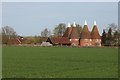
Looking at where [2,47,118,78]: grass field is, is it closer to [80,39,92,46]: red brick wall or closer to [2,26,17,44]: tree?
[2,26,17,44]: tree

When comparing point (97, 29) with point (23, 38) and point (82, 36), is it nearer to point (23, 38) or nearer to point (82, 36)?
point (82, 36)

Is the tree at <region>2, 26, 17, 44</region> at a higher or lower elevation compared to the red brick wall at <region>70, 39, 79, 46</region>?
higher

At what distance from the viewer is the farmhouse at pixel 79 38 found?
11256 centimetres

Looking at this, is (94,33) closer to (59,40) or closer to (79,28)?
(79,28)

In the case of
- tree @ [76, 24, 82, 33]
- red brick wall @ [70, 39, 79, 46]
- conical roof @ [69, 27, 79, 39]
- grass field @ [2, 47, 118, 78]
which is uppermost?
tree @ [76, 24, 82, 33]

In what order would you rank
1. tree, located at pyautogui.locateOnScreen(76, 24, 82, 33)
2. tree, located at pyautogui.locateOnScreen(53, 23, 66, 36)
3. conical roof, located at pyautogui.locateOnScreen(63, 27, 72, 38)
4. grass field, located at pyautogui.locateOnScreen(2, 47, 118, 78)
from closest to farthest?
grass field, located at pyautogui.locateOnScreen(2, 47, 118, 78) < conical roof, located at pyautogui.locateOnScreen(63, 27, 72, 38) < tree, located at pyautogui.locateOnScreen(76, 24, 82, 33) < tree, located at pyautogui.locateOnScreen(53, 23, 66, 36)

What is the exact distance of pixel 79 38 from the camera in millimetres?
114812

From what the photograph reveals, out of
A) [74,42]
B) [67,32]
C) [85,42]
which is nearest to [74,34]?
[74,42]

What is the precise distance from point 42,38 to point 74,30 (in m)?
13.7

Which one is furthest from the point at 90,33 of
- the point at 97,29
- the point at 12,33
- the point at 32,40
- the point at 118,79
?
the point at 118,79

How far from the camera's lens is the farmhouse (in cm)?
11256

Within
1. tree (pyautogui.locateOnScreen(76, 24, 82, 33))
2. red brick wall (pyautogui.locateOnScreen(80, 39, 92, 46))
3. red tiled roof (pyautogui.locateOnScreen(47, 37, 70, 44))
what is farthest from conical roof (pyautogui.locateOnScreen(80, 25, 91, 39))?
red tiled roof (pyautogui.locateOnScreen(47, 37, 70, 44))

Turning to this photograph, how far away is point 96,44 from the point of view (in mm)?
115125

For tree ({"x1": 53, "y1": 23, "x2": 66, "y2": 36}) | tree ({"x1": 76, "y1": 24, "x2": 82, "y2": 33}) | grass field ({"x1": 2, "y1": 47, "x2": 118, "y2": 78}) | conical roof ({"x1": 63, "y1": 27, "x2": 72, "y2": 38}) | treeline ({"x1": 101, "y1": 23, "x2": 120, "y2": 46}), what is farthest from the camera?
tree ({"x1": 53, "y1": 23, "x2": 66, "y2": 36})
